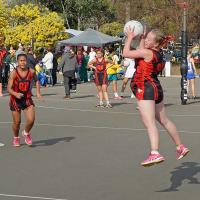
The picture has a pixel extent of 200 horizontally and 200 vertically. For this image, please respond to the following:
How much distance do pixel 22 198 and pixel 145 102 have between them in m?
1.82

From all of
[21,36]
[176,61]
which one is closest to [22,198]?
[21,36]

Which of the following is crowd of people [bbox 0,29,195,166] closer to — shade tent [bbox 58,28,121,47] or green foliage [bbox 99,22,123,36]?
shade tent [bbox 58,28,121,47]

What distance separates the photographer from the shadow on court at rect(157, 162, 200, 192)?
8.30 meters

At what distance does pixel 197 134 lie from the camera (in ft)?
43.6

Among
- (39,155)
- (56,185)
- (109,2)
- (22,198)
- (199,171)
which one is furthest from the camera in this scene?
(109,2)

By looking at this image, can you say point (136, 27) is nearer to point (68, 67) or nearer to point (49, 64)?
point (68, 67)

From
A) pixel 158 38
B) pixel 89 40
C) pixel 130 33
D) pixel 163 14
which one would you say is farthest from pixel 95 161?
pixel 163 14

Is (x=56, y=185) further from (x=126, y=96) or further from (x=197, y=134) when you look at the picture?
(x=126, y=96)

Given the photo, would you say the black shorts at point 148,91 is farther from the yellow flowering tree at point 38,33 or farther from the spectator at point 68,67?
the yellow flowering tree at point 38,33

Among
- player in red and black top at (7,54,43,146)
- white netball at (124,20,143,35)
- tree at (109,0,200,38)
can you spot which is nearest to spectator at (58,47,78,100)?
player in red and black top at (7,54,43,146)

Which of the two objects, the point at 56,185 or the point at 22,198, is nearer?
the point at 22,198

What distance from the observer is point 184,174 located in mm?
8984

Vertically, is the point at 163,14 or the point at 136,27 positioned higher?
the point at 163,14

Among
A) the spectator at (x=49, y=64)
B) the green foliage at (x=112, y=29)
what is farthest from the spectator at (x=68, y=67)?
the green foliage at (x=112, y=29)
